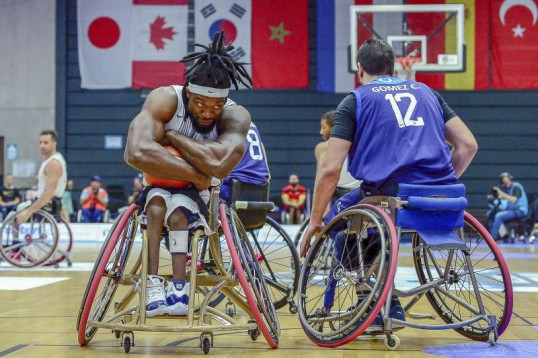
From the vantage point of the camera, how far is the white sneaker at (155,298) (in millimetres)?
3445

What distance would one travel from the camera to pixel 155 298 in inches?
137

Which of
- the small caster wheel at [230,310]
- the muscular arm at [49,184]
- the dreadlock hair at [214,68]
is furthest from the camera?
the muscular arm at [49,184]

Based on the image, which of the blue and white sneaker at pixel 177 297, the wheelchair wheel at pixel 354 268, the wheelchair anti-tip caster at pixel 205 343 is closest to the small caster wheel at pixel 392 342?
the wheelchair wheel at pixel 354 268

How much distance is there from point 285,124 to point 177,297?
1348 cm

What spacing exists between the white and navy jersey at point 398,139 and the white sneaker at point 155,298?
964mm

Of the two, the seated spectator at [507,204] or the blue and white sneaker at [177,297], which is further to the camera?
the seated spectator at [507,204]

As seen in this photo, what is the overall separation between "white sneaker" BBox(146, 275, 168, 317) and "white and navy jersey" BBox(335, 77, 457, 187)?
96 centimetres

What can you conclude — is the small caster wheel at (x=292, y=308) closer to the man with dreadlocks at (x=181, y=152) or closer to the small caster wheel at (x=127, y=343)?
the man with dreadlocks at (x=181, y=152)

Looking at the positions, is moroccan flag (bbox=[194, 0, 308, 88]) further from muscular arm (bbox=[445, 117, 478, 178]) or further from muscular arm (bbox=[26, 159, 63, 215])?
muscular arm (bbox=[445, 117, 478, 178])

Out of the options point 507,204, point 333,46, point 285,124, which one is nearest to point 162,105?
point 507,204

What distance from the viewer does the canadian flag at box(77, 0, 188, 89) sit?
1559cm

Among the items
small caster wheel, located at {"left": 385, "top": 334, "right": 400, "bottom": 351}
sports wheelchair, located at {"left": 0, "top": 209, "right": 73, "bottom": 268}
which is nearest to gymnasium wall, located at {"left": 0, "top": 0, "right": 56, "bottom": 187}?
sports wheelchair, located at {"left": 0, "top": 209, "right": 73, "bottom": 268}

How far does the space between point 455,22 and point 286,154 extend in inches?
173

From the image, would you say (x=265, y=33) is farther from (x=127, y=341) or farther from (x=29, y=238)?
(x=127, y=341)
